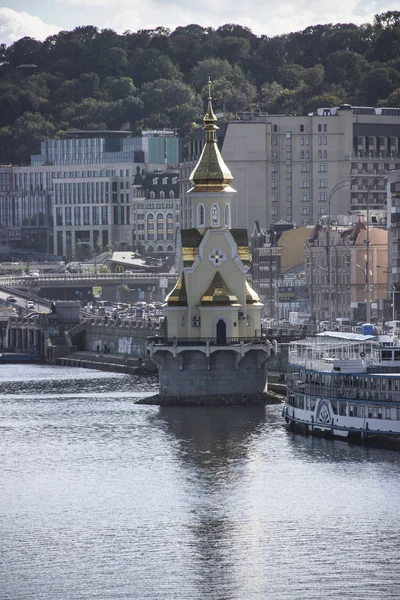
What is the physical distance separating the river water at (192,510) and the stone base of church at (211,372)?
2.35 meters

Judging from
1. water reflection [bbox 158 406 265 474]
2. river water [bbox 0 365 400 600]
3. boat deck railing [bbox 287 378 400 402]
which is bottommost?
river water [bbox 0 365 400 600]

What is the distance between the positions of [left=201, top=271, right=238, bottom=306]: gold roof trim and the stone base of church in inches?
114

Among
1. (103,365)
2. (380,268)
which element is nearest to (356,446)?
(103,365)

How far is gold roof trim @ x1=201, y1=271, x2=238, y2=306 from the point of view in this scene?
393ft

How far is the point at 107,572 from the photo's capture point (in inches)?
2923

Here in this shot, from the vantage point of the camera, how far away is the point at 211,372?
4705 inches

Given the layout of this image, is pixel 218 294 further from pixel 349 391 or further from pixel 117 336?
pixel 117 336

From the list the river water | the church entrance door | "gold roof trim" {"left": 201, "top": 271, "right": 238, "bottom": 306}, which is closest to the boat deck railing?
the river water

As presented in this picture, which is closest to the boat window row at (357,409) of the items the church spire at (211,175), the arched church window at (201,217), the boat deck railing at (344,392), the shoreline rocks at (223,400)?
the boat deck railing at (344,392)

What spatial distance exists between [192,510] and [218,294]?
3602cm

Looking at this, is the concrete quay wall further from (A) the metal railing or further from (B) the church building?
(A) the metal railing

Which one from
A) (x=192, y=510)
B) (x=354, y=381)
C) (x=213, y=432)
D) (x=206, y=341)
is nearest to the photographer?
(x=192, y=510)

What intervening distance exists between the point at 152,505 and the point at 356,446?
16.7 meters

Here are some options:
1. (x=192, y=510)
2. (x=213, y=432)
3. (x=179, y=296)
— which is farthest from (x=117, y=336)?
(x=192, y=510)
